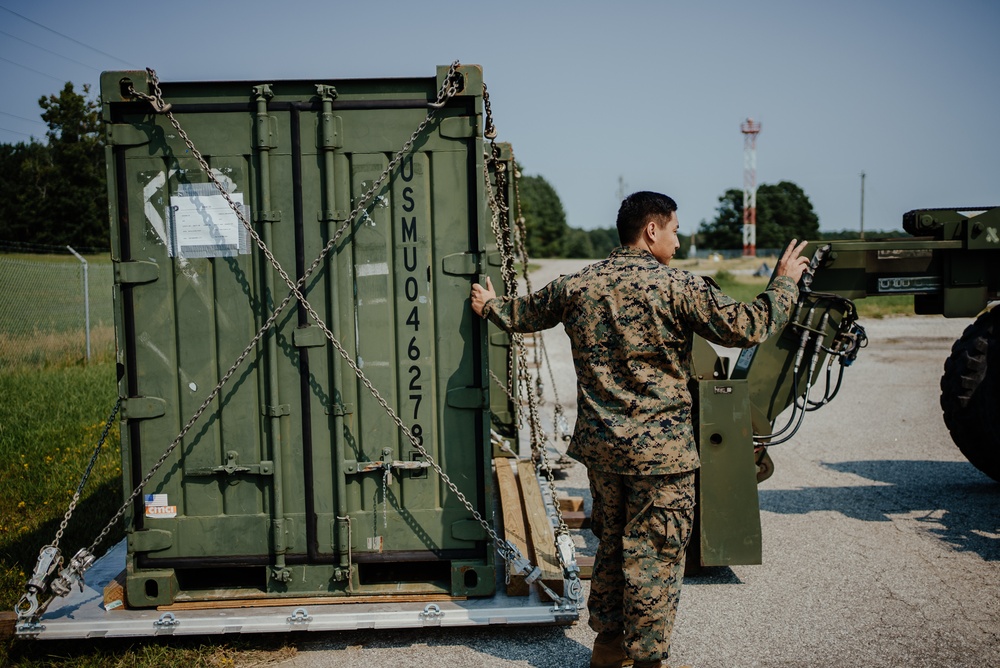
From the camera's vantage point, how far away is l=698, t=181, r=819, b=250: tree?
9800 cm

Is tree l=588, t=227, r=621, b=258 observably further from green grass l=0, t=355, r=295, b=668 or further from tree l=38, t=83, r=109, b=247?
green grass l=0, t=355, r=295, b=668

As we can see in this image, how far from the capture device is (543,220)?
101 metres

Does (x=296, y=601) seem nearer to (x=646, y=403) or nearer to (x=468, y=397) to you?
(x=468, y=397)

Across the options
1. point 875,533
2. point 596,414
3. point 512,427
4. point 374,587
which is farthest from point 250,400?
point 875,533

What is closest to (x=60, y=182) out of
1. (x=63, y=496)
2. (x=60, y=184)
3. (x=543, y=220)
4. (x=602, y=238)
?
(x=60, y=184)

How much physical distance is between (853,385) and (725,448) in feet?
29.2

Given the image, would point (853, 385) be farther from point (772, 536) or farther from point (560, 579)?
point (560, 579)

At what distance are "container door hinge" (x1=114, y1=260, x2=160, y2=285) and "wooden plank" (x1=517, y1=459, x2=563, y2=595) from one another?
106 inches

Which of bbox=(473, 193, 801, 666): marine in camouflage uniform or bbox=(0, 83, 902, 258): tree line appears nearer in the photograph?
bbox=(473, 193, 801, 666): marine in camouflage uniform

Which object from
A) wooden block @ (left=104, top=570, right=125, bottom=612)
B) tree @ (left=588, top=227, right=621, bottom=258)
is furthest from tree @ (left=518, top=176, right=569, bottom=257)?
wooden block @ (left=104, top=570, right=125, bottom=612)

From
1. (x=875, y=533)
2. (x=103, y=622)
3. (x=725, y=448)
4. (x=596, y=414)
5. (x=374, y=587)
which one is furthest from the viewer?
(x=875, y=533)

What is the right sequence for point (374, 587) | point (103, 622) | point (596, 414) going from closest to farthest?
point (596, 414) → point (103, 622) → point (374, 587)

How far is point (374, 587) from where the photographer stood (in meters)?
4.50

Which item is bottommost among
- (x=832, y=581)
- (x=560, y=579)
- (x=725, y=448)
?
(x=832, y=581)
